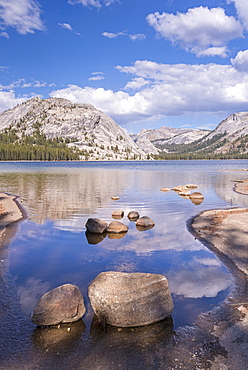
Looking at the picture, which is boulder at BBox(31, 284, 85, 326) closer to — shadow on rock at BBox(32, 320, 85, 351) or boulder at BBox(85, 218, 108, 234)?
shadow on rock at BBox(32, 320, 85, 351)

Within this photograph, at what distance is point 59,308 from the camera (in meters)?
9.61

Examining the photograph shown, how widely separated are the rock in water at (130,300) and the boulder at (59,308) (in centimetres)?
62

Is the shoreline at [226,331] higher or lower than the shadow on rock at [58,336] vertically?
higher

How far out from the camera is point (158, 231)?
22.0 metres

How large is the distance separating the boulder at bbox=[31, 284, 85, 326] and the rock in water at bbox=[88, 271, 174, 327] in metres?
0.62

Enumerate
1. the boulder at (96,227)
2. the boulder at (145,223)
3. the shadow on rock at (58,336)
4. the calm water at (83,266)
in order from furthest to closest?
1. the boulder at (145,223)
2. the boulder at (96,227)
3. the calm water at (83,266)
4. the shadow on rock at (58,336)

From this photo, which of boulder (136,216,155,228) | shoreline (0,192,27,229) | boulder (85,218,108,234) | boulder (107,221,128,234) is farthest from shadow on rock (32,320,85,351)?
shoreline (0,192,27,229)

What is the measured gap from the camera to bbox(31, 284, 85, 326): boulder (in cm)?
942

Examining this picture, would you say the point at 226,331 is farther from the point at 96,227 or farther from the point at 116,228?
the point at 96,227

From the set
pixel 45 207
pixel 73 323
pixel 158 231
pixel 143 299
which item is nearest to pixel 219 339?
pixel 143 299

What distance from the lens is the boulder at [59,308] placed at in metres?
9.42

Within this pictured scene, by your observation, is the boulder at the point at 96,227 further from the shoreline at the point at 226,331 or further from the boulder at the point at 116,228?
the shoreline at the point at 226,331

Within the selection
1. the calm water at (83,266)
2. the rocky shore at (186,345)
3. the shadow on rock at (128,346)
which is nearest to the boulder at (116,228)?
the calm water at (83,266)

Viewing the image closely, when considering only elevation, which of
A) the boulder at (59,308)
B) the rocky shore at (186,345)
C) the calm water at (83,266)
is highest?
the boulder at (59,308)
